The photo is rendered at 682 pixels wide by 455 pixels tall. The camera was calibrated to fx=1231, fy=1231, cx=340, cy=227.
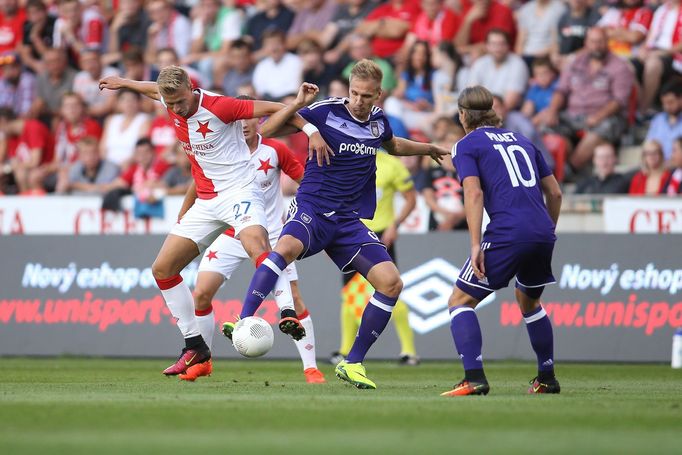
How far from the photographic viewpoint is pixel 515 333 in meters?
15.8

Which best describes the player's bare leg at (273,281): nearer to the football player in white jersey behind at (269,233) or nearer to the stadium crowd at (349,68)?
the football player in white jersey behind at (269,233)

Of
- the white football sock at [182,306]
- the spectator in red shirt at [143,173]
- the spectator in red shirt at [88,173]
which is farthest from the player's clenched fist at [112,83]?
the spectator in red shirt at [88,173]

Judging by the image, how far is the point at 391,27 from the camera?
69.4ft

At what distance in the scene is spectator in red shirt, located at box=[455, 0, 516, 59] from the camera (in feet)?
66.4

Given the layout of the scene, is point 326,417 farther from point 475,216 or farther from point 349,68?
point 349,68

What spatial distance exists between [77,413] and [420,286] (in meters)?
8.87

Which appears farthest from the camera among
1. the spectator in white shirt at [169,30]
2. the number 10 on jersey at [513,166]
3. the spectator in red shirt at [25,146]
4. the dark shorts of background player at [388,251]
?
the spectator in white shirt at [169,30]

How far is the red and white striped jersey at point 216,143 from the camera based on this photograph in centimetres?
1062

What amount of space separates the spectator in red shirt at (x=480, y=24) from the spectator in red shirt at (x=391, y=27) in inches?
36.8

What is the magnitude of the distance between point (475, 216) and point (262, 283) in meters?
1.87

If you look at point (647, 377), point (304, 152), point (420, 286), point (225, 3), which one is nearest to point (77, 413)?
point (647, 377)

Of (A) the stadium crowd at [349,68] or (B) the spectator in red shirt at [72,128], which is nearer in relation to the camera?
(A) the stadium crowd at [349,68]

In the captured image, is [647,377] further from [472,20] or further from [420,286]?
[472,20]

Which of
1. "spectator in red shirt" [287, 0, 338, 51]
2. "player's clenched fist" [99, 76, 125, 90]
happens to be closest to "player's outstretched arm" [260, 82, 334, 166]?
"player's clenched fist" [99, 76, 125, 90]
